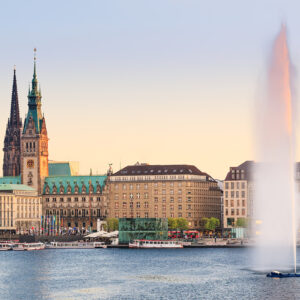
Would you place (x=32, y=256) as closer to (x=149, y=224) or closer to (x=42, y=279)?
(x=149, y=224)

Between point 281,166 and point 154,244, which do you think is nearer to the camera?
point 281,166

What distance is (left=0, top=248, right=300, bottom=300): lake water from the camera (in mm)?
91181

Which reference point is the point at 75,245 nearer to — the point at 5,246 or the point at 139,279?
the point at 5,246

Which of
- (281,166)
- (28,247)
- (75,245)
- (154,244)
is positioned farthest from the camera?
(75,245)

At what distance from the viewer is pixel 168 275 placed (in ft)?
370

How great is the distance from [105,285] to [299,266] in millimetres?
24662

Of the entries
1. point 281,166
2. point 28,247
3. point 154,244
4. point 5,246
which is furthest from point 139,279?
point 5,246

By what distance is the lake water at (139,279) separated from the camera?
91.2 meters

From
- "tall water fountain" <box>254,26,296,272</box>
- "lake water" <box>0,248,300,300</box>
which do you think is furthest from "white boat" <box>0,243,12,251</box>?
"tall water fountain" <box>254,26,296,272</box>

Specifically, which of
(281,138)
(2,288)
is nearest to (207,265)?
(2,288)

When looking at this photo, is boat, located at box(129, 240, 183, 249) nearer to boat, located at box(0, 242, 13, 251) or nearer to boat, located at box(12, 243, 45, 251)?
boat, located at box(12, 243, 45, 251)

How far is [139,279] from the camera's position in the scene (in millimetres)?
107188

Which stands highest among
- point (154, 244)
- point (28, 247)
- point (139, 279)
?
point (154, 244)

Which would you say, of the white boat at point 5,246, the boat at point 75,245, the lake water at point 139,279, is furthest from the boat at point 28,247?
the lake water at point 139,279
